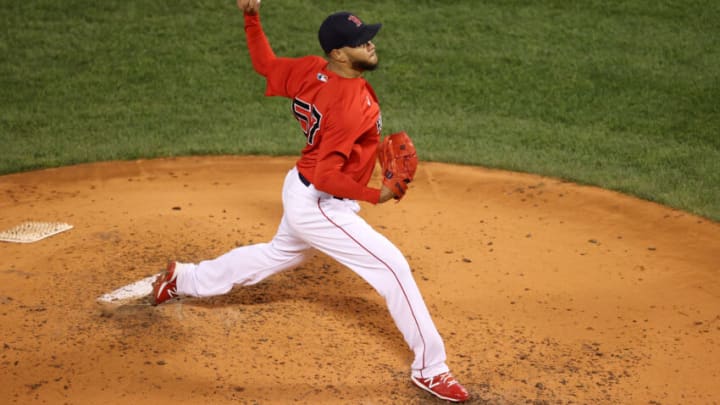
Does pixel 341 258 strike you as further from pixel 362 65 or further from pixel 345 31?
pixel 345 31

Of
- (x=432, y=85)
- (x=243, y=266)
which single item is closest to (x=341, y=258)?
(x=243, y=266)

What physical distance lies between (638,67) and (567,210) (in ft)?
13.7

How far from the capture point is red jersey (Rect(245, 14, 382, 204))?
15.3ft

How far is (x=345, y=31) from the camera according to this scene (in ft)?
15.4

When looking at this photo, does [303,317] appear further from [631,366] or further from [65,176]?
[65,176]

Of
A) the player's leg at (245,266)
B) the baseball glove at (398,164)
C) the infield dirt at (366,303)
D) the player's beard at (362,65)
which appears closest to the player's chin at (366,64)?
the player's beard at (362,65)

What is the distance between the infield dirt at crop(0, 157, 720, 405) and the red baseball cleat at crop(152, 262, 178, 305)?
3.0 inches

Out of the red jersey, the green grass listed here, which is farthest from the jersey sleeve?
the green grass

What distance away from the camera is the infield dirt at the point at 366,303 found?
4875mm

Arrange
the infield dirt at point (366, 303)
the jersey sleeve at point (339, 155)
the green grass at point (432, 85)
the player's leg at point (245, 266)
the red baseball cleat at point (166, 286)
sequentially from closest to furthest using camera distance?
the jersey sleeve at point (339, 155) → the infield dirt at point (366, 303) → the player's leg at point (245, 266) → the red baseball cleat at point (166, 286) → the green grass at point (432, 85)

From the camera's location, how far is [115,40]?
11.8 m

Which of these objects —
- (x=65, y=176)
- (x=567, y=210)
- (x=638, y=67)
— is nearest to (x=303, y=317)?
(x=567, y=210)

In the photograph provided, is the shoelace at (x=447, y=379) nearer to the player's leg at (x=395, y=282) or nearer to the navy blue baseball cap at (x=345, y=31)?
the player's leg at (x=395, y=282)

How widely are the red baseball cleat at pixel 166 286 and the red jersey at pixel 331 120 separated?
1.11 meters
